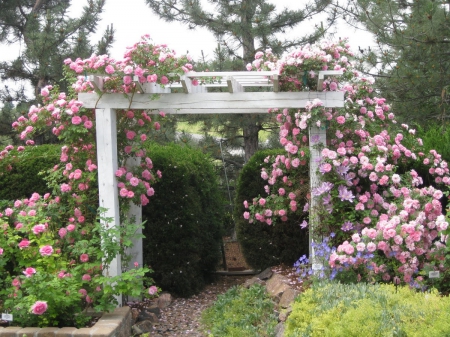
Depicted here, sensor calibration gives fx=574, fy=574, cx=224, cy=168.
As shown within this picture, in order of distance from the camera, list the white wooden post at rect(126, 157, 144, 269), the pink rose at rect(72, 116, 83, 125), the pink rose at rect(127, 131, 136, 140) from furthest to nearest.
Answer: the white wooden post at rect(126, 157, 144, 269), the pink rose at rect(127, 131, 136, 140), the pink rose at rect(72, 116, 83, 125)

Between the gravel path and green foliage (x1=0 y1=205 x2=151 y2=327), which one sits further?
the gravel path

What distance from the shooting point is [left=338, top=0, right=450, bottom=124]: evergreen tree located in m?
7.45

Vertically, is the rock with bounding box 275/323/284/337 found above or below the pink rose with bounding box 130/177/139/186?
below

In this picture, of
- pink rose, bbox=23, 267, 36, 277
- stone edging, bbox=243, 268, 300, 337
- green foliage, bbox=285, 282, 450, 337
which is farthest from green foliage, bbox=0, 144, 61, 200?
green foliage, bbox=285, 282, 450, 337

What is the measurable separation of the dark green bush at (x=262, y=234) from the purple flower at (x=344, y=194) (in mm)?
1276

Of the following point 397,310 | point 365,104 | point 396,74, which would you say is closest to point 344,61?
point 365,104

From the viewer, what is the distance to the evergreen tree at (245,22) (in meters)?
9.09

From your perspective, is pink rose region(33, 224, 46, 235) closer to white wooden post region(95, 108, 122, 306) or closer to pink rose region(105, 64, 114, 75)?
white wooden post region(95, 108, 122, 306)

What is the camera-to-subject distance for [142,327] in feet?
15.3

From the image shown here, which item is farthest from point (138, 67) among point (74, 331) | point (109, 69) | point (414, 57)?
point (414, 57)

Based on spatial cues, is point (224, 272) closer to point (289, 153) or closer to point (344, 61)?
point (289, 153)

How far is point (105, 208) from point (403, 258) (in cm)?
230

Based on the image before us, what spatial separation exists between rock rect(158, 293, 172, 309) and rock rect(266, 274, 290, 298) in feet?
3.19

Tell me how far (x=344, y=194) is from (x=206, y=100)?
141cm
